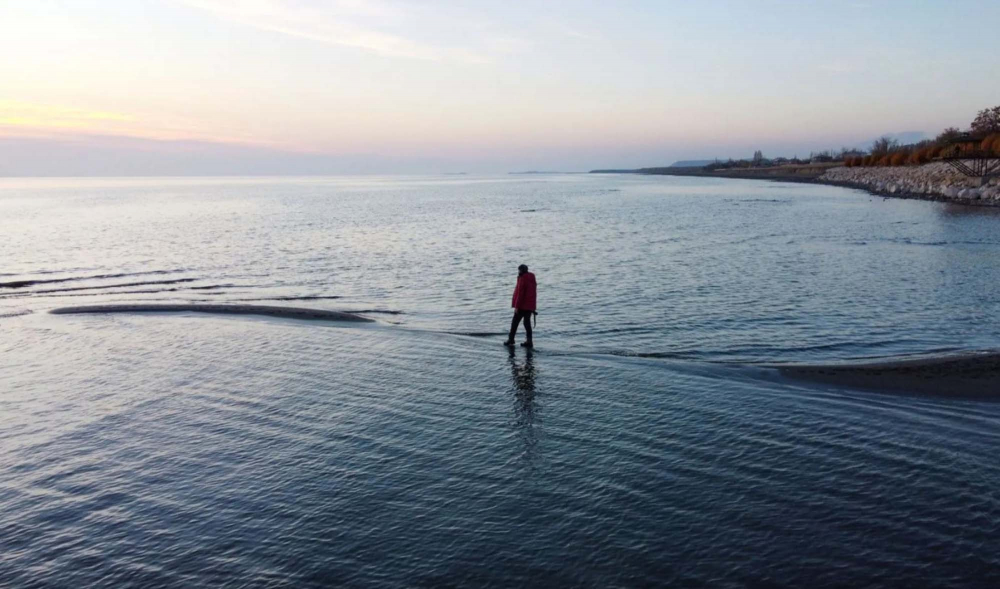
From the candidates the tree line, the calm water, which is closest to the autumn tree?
the tree line

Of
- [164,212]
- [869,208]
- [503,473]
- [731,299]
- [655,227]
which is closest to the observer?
[503,473]

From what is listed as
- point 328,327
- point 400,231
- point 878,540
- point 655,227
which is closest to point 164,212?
point 400,231

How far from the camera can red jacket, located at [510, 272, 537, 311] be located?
1991 centimetres

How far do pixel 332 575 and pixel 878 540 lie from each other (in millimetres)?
7003

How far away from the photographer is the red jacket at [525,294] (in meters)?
19.9

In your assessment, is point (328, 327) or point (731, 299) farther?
point (731, 299)

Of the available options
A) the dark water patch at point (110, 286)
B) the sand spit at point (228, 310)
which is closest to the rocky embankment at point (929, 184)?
the sand spit at point (228, 310)

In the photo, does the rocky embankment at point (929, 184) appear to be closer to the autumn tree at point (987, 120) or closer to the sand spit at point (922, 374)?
the autumn tree at point (987, 120)

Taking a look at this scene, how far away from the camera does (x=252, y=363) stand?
1930cm

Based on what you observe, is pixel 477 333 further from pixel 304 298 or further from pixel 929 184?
pixel 929 184

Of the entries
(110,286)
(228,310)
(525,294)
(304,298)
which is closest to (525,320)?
(525,294)

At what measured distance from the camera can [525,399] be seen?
51.5 ft

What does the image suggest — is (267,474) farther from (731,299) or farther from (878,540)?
(731,299)

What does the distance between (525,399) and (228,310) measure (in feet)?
51.6
